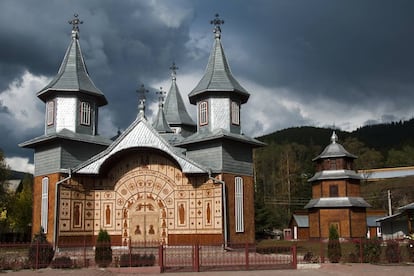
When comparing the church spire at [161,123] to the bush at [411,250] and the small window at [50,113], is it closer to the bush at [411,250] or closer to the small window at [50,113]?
the small window at [50,113]

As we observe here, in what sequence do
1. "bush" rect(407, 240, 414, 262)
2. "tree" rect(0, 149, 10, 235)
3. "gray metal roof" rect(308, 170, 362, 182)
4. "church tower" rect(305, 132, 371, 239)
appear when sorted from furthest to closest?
"gray metal roof" rect(308, 170, 362, 182) < "church tower" rect(305, 132, 371, 239) < "tree" rect(0, 149, 10, 235) < "bush" rect(407, 240, 414, 262)

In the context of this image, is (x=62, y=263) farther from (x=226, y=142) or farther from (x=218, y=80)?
(x=218, y=80)

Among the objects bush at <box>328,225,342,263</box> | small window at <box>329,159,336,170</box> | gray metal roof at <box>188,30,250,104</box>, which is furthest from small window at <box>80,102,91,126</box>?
small window at <box>329,159,336,170</box>

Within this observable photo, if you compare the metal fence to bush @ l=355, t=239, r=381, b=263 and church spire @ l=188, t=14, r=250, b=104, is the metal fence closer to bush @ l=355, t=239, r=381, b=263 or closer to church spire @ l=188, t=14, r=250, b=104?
bush @ l=355, t=239, r=381, b=263

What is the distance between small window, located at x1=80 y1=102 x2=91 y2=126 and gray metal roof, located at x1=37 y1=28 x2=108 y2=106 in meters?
0.72

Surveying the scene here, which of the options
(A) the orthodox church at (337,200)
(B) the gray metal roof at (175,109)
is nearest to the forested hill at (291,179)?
(A) the orthodox church at (337,200)

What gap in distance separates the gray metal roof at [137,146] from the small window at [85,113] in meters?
3.09

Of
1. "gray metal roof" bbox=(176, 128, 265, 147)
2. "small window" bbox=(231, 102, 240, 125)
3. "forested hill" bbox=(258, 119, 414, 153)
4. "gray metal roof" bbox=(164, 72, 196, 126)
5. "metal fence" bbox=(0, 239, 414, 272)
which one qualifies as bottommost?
"metal fence" bbox=(0, 239, 414, 272)

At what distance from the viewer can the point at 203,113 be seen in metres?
29.9

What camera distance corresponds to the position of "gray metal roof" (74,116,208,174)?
87.8 ft

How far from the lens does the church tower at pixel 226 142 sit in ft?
90.4

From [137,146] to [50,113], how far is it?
6.26 meters

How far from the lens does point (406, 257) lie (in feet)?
71.6

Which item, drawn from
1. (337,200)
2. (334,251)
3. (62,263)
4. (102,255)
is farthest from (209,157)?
(337,200)
